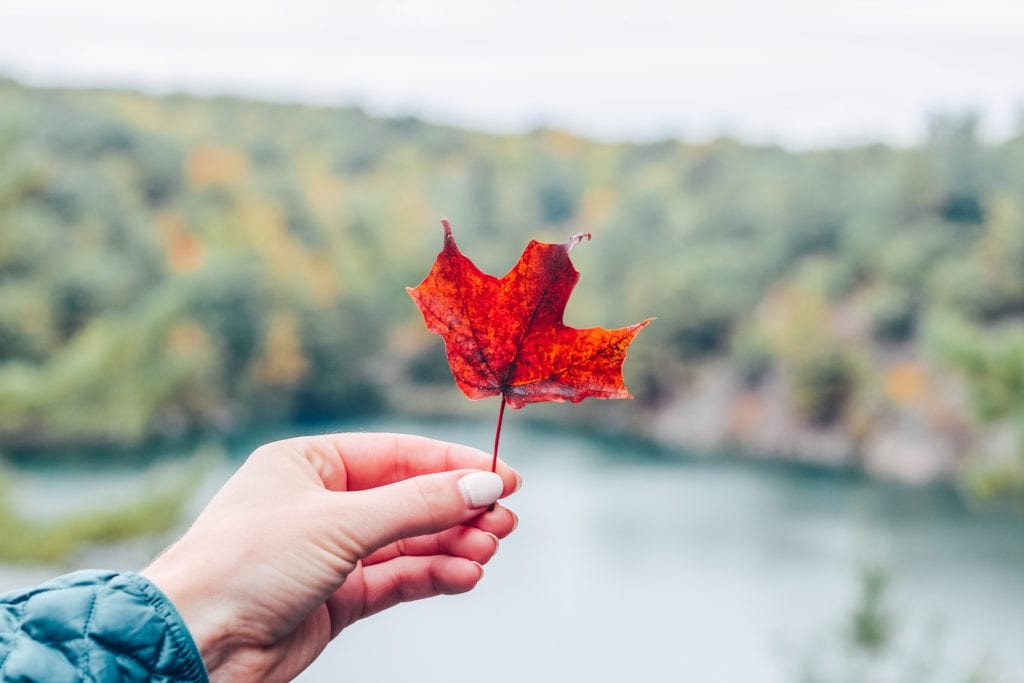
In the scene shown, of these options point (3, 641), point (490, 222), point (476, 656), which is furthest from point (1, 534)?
point (490, 222)

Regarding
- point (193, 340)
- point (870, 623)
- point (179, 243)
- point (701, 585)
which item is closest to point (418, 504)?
point (870, 623)

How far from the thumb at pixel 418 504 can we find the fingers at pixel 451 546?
7cm

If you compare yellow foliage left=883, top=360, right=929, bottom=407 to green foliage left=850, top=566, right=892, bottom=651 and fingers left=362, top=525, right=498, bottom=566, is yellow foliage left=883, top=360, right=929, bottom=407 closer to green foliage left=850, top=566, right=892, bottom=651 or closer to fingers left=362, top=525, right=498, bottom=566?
green foliage left=850, top=566, right=892, bottom=651

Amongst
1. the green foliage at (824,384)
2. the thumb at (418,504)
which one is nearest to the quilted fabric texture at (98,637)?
the thumb at (418,504)

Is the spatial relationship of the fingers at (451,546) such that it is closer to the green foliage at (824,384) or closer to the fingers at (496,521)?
the fingers at (496,521)

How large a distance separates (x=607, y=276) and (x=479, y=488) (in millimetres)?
14098

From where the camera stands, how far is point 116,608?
2.43 ft

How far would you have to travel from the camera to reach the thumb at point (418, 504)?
0.82 meters

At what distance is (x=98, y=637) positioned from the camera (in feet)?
2.42

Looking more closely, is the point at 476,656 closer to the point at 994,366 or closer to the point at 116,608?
the point at 994,366

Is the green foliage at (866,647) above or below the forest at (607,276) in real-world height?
below

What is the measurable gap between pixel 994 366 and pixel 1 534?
209 inches

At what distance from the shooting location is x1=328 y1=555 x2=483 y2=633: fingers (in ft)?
3.27

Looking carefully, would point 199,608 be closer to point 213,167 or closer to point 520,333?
point 520,333
